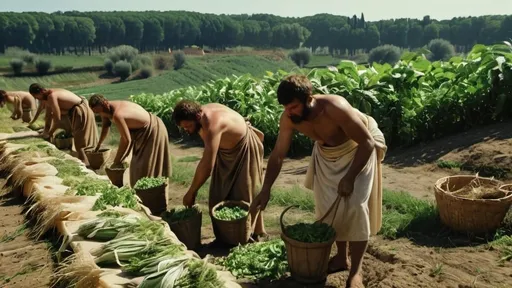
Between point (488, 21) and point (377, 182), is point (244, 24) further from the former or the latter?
point (377, 182)

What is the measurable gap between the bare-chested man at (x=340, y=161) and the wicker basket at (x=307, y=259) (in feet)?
0.92

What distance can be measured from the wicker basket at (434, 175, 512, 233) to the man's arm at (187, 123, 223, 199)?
242 cm

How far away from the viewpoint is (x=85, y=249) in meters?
3.16

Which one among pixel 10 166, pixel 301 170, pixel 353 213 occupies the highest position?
pixel 353 213

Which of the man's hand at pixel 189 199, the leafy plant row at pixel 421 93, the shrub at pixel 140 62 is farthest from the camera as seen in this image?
the shrub at pixel 140 62

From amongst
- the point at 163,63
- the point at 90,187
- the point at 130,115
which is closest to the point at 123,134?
the point at 130,115

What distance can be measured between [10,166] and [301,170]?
4928 millimetres

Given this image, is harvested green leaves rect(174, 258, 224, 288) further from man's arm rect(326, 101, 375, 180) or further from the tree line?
the tree line

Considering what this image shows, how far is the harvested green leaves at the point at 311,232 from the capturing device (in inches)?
125

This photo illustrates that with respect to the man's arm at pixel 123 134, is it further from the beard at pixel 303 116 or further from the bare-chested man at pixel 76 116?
the beard at pixel 303 116

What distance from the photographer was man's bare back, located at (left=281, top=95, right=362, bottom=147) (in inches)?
125

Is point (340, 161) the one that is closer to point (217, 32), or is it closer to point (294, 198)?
point (294, 198)

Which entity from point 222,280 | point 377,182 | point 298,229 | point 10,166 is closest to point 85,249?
point 222,280

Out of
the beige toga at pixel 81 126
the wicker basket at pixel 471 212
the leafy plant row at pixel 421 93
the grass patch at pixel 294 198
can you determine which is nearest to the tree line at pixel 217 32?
the leafy plant row at pixel 421 93
